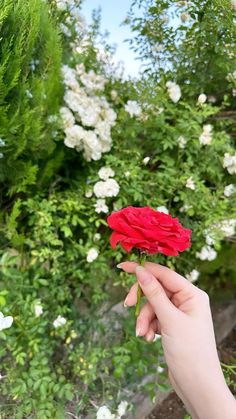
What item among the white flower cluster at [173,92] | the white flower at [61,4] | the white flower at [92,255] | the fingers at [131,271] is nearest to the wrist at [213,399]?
the fingers at [131,271]

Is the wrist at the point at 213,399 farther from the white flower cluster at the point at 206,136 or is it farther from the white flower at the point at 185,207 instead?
the white flower cluster at the point at 206,136

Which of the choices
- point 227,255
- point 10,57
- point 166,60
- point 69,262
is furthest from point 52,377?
point 166,60

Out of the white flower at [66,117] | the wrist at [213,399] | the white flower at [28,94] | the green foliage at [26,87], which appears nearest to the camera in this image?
the wrist at [213,399]

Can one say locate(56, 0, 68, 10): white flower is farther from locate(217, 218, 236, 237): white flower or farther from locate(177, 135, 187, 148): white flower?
locate(217, 218, 236, 237): white flower

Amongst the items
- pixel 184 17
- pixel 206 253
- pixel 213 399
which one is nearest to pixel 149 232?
pixel 213 399

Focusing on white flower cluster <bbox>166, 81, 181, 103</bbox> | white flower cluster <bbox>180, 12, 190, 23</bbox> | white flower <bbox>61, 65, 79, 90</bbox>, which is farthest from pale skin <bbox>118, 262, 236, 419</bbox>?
white flower cluster <bbox>180, 12, 190, 23</bbox>

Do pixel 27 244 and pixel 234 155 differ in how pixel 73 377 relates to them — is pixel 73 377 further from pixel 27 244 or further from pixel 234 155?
pixel 234 155
